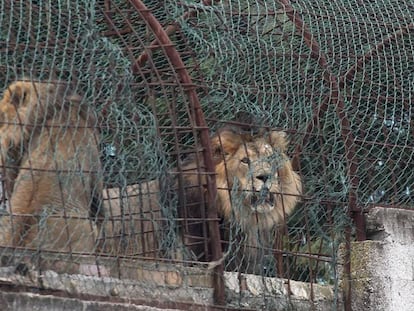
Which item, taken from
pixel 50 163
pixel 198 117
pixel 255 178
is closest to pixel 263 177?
pixel 255 178

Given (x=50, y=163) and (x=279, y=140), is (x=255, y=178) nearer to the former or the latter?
(x=279, y=140)

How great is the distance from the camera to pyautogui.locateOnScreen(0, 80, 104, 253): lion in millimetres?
7262

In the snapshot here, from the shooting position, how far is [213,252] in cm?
768

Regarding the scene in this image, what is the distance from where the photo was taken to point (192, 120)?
762 centimetres

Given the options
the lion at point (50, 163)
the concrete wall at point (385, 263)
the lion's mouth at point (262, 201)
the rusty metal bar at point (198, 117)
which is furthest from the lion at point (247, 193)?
the lion at point (50, 163)

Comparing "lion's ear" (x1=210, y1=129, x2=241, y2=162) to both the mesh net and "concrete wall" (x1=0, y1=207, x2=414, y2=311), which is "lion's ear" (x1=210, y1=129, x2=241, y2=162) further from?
"concrete wall" (x1=0, y1=207, x2=414, y2=311)

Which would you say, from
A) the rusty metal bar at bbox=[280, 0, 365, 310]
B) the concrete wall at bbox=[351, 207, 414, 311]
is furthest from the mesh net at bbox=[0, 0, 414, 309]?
the concrete wall at bbox=[351, 207, 414, 311]

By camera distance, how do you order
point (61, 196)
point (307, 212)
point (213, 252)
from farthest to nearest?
1. point (307, 212)
2. point (213, 252)
3. point (61, 196)

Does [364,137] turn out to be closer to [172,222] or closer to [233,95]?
[233,95]

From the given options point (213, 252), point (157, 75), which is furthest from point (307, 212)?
point (157, 75)

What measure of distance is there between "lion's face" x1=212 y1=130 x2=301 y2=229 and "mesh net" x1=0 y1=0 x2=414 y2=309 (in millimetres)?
54

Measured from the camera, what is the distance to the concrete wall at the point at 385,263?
8.45 meters

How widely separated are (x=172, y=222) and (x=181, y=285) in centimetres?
36

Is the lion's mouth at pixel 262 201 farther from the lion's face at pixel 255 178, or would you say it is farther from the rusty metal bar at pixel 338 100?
the rusty metal bar at pixel 338 100
